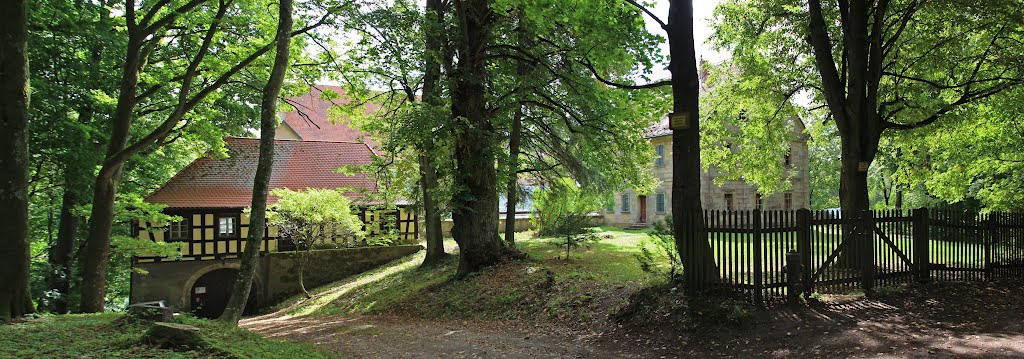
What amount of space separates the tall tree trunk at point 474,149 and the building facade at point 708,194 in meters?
18.2

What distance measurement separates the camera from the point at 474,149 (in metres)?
13.1

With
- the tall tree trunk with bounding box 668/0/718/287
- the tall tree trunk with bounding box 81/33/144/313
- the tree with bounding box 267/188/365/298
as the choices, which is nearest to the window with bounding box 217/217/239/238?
the tree with bounding box 267/188/365/298

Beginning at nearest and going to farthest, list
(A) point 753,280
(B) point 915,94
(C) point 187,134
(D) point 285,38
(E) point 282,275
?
A: (A) point 753,280
(D) point 285,38
(B) point 915,94
(C) point 187,134
(E) point 282,275

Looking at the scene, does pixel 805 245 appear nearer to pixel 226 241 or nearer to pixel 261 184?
pixel 261 184

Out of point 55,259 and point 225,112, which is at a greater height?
point 225,112

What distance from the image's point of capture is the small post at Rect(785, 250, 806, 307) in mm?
8148

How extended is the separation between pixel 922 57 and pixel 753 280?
8458mm

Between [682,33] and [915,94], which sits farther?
[915,94]

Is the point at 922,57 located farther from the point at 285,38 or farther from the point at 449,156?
the point at 285,38

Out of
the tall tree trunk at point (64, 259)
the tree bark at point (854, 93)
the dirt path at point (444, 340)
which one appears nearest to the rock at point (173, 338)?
the dirt path at point (444, 340)

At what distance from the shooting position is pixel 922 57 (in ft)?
41.6

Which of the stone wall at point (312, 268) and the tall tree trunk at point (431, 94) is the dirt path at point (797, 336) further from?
the stone wall at point (312, 268)

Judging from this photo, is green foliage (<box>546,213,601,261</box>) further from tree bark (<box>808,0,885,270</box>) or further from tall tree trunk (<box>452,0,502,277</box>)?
tree bark (<box>808,0,885,270</box>)

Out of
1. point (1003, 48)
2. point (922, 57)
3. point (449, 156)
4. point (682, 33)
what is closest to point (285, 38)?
point (449, 156)
